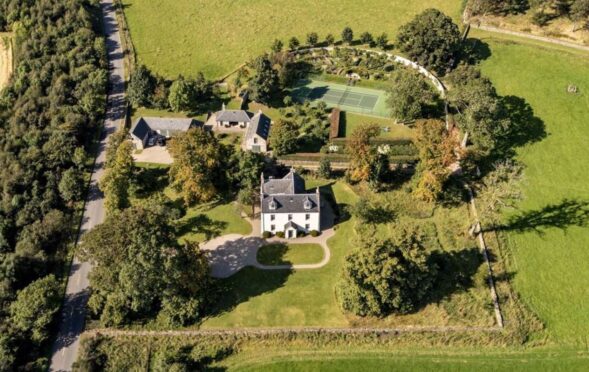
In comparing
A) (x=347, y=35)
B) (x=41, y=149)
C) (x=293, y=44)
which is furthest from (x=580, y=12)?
(x=41, y=149)

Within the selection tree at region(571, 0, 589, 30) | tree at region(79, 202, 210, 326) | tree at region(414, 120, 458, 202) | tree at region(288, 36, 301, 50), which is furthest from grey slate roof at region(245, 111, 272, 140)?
tree at region(571, 0, 589, 30)

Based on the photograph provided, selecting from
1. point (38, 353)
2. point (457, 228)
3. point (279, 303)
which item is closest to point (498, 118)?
point (457, 228)

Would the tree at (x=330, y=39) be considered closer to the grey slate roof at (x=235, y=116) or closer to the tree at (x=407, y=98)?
the tree at (x=407, y=98)

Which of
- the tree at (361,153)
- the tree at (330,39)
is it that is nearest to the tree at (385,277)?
the tree at (361,153)

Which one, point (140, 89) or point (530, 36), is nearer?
point (140, 89)

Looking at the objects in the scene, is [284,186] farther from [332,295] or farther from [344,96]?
[344,96]

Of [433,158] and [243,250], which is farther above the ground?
[433,158]

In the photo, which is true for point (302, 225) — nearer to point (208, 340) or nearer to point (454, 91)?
point (208, 340)
